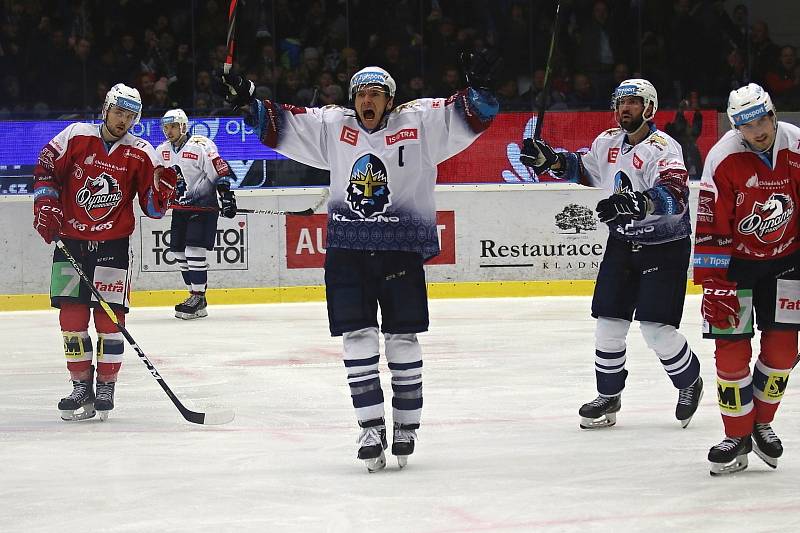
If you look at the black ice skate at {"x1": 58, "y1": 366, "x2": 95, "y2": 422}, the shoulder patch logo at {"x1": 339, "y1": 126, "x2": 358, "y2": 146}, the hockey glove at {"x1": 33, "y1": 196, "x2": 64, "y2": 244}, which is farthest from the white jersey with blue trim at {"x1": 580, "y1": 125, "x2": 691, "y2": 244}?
the black ice skate at {"x1": 58, "y1": 366, "x2": 95, "y2": 422}

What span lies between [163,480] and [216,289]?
22.8 feet

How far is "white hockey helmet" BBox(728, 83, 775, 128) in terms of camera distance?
385 centimetres

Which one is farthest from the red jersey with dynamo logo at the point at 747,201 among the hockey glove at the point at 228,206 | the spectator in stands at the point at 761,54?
the spectator in stands at the point at 761,54

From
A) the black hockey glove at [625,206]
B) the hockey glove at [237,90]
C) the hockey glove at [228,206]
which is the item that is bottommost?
the hockey glove at [228,206]

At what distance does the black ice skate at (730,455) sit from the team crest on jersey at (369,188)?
127cm

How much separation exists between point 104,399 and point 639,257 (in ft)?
7.27

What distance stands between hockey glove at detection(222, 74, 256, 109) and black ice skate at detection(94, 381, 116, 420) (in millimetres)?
1676

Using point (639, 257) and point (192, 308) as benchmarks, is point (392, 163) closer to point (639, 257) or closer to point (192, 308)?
point (639, 257)

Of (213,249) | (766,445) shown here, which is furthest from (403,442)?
(213,249)

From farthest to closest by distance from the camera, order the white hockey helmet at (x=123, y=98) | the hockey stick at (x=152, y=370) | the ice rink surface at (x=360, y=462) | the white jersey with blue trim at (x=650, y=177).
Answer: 1. the white hockey helmet at (x=123, y=98)
2. the hockey stick at (x=152, y=370)
3. the white jersey with blue trim at (x=650, y=177)
4. the ice rink surface at (x=360, y=462)

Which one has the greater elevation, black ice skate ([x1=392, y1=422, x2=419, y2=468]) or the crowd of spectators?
the crowd of spectators

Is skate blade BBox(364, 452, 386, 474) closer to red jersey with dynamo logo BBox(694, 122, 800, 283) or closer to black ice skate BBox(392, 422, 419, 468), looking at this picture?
black ice skate BBox(392, 422, 419, 468)

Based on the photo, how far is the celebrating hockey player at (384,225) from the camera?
14.0ft

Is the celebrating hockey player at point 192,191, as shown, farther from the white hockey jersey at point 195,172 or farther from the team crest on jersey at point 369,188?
the team crest on jersey at point 369,188
